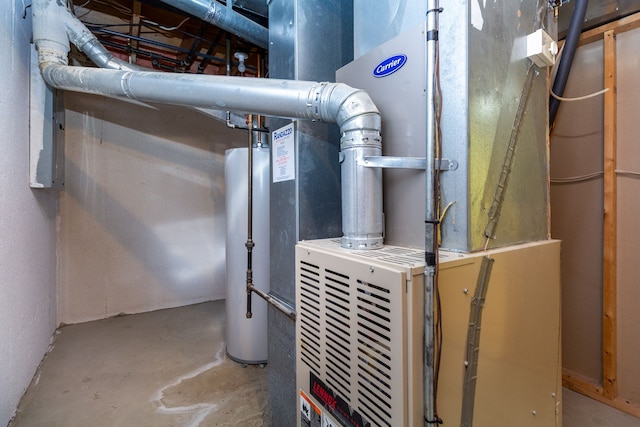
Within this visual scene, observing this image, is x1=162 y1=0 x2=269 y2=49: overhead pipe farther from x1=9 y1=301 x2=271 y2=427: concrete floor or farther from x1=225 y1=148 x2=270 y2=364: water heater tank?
x1=9 y1=301 x2=271 y2=427: concrete floor

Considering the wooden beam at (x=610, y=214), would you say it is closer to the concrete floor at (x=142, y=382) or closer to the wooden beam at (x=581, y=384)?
the wooden beam at (x=581, y=384)

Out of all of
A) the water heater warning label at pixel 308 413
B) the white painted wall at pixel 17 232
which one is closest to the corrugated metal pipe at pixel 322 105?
the water heater warning label at pixel 308 413

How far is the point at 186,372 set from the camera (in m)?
2.11

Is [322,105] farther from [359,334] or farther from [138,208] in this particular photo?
[138,208]

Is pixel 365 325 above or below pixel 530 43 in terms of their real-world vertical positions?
below

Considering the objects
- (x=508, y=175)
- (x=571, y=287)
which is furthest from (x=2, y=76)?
(x=571, y=287)

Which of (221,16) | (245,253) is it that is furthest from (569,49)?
(245,253)

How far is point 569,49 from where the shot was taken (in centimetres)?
170

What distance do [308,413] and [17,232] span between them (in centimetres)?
195

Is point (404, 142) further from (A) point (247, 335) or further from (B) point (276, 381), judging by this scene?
(A) point (247, 335)

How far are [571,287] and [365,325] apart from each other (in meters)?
1.85

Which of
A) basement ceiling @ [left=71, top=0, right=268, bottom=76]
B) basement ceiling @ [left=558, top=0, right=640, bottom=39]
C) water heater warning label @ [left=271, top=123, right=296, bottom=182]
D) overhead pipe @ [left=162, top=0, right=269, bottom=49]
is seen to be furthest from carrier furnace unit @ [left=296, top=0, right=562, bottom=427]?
basement ceiling @ [left=71, top=0, right=268, bottom=76]

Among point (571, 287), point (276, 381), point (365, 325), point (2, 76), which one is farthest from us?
point (571, 287)

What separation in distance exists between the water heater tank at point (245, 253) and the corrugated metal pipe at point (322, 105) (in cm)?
82
